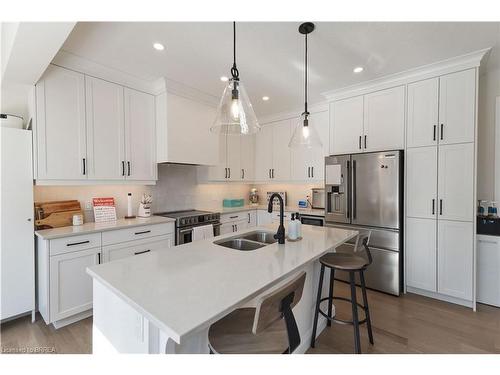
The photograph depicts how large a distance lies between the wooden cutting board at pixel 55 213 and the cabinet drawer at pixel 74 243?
0.41m

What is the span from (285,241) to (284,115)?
288 cm

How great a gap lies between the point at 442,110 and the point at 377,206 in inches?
48.0

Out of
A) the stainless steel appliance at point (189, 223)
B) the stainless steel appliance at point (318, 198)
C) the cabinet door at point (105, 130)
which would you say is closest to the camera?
the cabinet door at point (105, 130)

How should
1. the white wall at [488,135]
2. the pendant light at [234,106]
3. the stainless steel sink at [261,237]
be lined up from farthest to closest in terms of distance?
the white wall at [488,135] < the stainless steel sink at [261,237] < the pendant light at [234,106]

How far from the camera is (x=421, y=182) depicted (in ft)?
9.12

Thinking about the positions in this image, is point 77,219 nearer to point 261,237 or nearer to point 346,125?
point 261,237

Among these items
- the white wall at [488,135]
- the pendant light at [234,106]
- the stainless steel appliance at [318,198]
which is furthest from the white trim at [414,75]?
the pendant light at [234,106]

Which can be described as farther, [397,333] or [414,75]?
[414,75]

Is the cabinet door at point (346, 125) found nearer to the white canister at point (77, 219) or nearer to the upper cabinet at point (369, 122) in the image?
the upper cabinet at point (369, 122)

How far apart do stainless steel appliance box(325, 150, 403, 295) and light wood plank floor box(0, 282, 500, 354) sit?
1.41ft

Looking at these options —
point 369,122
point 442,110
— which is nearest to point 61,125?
point 369,122

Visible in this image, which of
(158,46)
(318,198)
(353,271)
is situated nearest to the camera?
(353,271)

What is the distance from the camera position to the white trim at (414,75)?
7.98 feet
